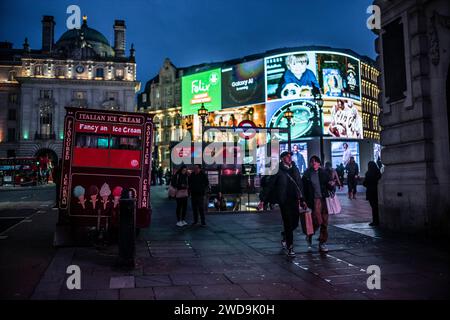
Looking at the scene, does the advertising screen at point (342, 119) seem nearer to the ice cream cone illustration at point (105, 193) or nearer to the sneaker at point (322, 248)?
the sneaker at point (322, 248)

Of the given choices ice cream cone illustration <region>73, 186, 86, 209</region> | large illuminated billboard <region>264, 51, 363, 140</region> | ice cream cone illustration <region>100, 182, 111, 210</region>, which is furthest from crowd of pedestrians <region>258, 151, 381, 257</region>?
large illuminated billboard <region>264, 51, 363, 140</region>

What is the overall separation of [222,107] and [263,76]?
8.81 metres

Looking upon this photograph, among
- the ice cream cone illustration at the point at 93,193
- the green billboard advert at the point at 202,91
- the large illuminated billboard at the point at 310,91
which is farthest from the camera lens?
the green billboard advert at the point at 202,91

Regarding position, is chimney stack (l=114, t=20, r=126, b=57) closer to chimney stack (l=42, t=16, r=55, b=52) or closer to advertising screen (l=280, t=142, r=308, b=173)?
chimney stack (l=42, t=16, r=55, b=52)

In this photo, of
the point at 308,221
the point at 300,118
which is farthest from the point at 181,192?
the point at 300,118

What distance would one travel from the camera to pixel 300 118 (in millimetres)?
47344

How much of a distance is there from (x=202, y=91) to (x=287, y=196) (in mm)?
53872

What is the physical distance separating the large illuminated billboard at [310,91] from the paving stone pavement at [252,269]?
38.3 meters

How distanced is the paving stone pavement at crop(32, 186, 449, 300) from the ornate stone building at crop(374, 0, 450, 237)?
2.69 feet

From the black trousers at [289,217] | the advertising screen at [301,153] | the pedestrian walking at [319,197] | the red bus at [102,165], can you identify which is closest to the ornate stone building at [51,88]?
the advertising screen at [301,153]

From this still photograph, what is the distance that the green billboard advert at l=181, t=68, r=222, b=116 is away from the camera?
5769 centimetres

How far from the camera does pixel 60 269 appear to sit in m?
6.35

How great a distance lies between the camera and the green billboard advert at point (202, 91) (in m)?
57.7
